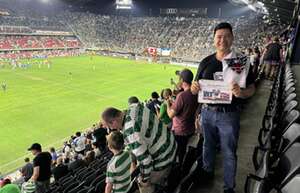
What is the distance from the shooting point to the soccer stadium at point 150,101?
10.9ft

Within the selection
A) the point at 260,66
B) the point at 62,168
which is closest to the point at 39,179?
the point at 62,168

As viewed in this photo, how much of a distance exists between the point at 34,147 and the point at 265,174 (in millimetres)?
5529

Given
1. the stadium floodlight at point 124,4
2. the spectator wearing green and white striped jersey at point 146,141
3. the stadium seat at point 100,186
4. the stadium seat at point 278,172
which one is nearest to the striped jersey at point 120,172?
the spectator wearing green and white striped jersey at point 146,141

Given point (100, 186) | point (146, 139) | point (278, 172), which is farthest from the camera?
point (100, 186)

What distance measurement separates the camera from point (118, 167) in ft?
11.5

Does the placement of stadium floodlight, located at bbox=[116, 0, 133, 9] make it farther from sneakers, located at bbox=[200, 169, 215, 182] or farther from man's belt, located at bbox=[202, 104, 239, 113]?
man's belt, located at bbox=[202, 104, 239, 113]

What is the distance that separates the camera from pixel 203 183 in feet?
13.6

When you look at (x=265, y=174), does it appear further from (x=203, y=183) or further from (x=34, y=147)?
(x=34, y=147)

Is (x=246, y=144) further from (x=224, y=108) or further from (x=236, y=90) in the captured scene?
(x=236, y=90)

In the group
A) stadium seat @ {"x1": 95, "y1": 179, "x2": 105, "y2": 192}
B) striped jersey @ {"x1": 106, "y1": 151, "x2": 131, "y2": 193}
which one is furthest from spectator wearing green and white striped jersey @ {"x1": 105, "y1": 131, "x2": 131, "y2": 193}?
stadium seat @ {"x1": 95, "y1": 179, "x2": 105, "y2": 192}

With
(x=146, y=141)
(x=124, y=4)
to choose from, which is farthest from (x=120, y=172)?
(x=124, y=4)

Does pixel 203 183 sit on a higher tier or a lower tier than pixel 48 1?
lower

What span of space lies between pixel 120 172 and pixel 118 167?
7cm

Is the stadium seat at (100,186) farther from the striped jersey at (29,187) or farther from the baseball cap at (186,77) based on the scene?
the striped jersey at (29,187)
